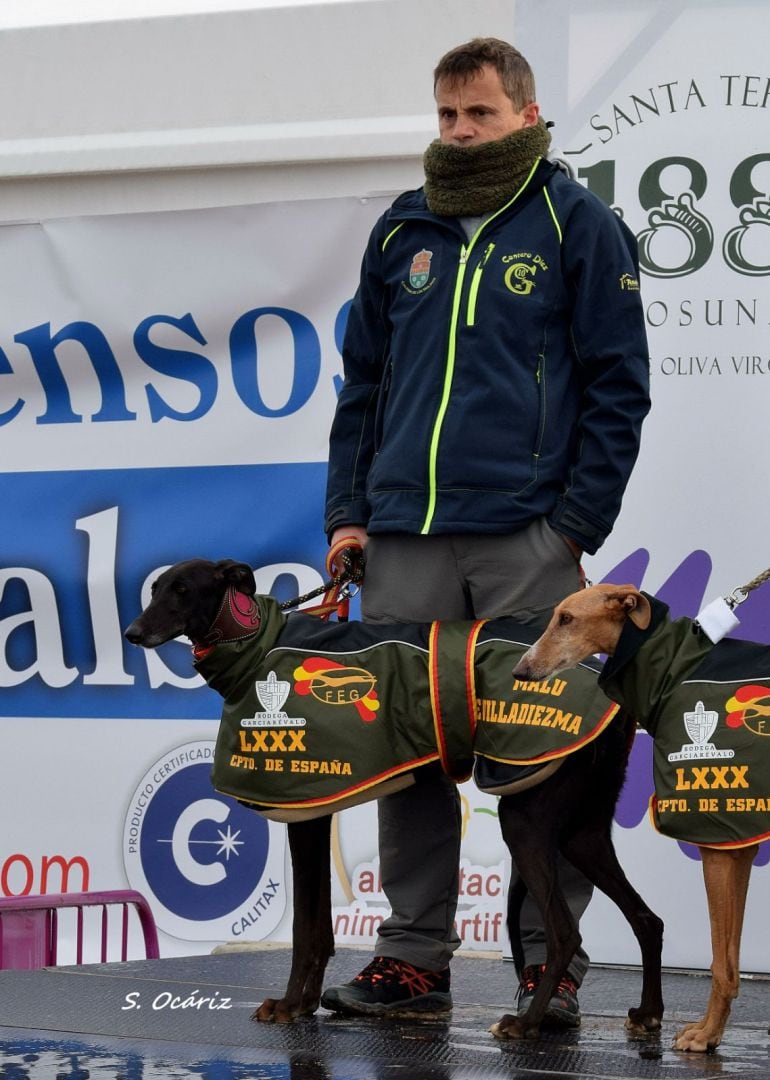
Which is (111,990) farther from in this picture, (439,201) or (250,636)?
(439,201)

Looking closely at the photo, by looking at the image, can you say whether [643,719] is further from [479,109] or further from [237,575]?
[479,109]

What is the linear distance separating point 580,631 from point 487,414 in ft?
1.64

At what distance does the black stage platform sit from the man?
0.19 metres

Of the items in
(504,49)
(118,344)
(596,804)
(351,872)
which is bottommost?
(351,872)

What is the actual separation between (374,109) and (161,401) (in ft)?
3.85

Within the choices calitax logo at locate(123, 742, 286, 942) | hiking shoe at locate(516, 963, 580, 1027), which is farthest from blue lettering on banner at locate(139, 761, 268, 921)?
hiking shoe at locate(516, 963, 580, 1027)

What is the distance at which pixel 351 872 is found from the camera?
510cm

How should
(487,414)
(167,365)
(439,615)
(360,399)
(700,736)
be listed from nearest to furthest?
1. (700,736)
2. (487,414)
3. (439,615)
4. (360,399)
5. (167,365)

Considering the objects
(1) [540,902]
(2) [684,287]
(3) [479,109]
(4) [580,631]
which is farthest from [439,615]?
(2) [684,287]

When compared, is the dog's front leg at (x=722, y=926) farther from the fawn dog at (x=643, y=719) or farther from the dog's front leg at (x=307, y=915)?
the dog's front leg at (x=307, y=915)

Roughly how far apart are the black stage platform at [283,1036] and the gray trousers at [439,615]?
0.20 m

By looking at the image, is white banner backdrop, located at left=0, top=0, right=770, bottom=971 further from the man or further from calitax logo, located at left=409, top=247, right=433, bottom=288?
calitax logo, located at left=409, top=247, right=433, bottom=288

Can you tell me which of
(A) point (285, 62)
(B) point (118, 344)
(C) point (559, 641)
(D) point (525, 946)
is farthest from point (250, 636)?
(A) point (285, 62)

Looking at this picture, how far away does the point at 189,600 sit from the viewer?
11.1 feet
